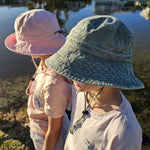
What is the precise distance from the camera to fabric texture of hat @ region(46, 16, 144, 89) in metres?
0.85

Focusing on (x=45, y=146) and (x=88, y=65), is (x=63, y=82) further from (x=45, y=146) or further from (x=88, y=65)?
(x=45, y=146)

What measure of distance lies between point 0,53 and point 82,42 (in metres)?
4.89

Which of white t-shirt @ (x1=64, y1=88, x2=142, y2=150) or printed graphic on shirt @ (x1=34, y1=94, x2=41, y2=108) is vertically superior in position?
white t-shirt @ (x1=64, y1=88, x2=142, y2=150)

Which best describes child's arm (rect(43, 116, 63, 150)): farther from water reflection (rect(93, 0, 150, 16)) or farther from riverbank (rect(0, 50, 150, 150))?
water reflection (rect(93, 0, 150, 16))

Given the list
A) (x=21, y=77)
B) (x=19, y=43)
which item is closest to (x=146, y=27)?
(x=21, y=77)

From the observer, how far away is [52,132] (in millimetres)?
1316

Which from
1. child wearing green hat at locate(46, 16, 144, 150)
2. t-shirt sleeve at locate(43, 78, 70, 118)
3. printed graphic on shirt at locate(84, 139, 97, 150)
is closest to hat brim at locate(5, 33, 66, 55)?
t-shirt sleeve at locate(43, 78, 70, 118)

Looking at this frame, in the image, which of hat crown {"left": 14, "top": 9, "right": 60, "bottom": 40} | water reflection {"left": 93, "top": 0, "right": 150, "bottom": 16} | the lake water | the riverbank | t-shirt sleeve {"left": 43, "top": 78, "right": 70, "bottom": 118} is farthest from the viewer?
water reflection {"left": 93, "top": 0, "right": 150, "bottom": 16}

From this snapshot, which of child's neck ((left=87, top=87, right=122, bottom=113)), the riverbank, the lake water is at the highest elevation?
child's neck ((left=87, top=87, right=122, bottom=113))

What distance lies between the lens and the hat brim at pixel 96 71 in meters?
0.86

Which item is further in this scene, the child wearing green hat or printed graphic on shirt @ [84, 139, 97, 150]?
printed graphic on shirt @ [84, 139, 97, 150]

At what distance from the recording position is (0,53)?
5121 mm

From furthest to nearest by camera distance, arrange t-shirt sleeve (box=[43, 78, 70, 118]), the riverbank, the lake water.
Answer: the lake water, the riverbank, t-shirt sleeve (box=[43, 78, 70, 118])

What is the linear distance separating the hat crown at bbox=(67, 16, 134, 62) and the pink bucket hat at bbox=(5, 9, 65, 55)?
1.89 ft
